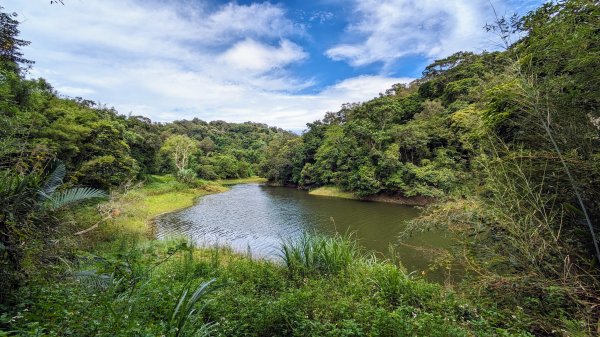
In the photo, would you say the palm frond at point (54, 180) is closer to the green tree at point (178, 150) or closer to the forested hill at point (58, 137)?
the forested hill at point (58, 137)

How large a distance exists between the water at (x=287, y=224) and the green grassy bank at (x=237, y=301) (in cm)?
354

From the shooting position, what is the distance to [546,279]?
3377mm

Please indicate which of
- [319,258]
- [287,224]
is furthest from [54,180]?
[287,224]

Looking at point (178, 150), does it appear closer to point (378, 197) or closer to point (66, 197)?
point (378, 197)

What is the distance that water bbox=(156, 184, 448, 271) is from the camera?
10.8 metres

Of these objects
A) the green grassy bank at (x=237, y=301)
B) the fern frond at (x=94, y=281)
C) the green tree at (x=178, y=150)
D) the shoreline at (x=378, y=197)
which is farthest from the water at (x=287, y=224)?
the green tree at (x=178, y=150)

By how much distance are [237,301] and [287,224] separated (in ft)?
38.8

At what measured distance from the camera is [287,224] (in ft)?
50.3

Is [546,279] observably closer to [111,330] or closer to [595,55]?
[595,55]

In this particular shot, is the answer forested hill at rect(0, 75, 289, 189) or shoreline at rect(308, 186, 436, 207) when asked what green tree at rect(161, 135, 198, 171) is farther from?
shoreline at rect(308, 186, 436, 207)

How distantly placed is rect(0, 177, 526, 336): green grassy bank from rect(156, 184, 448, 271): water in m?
3.54

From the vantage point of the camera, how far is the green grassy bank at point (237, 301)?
2033 mm

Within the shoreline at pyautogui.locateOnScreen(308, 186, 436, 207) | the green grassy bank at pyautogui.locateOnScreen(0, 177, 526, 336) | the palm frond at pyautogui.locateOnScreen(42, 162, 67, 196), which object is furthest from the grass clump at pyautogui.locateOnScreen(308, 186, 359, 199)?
the palm frond at pyautogui.locateOnScreen(42, 162, 67, 196)

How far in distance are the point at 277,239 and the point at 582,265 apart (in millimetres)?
10124
